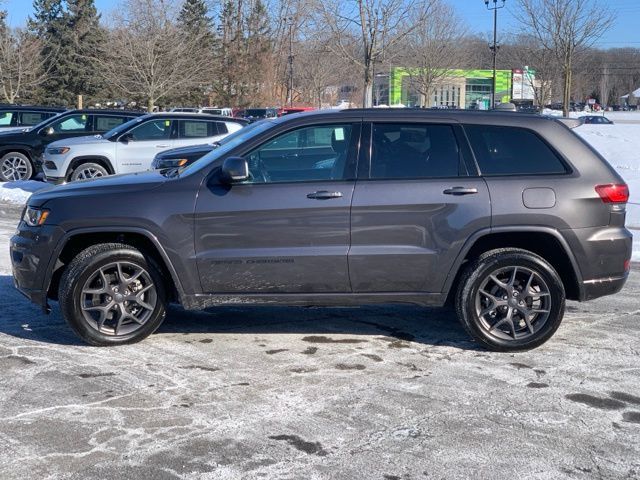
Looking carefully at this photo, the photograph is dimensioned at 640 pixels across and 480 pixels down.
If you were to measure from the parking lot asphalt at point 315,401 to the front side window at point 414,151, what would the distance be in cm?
133

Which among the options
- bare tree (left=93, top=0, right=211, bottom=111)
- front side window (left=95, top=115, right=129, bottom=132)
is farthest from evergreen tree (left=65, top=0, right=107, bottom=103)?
front side window (left=95, top=115, right=129, bottom=132)

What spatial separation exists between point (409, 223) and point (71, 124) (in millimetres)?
12978

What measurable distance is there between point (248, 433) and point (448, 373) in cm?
166

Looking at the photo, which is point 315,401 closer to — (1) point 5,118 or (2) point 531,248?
(2) point 531,248

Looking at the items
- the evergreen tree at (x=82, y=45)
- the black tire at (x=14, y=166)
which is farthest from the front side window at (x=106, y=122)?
the evergreen tree at (x=82, y=45)

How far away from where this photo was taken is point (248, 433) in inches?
174

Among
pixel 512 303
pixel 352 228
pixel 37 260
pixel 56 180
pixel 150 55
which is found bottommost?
pixel 512 303

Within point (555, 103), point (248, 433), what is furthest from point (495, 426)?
point (555, 103)

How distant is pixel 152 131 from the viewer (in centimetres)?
1505

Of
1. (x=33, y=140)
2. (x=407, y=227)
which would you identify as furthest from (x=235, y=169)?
(x=33, y=140)

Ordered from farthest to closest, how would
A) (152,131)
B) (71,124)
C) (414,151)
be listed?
1. (71,124)
2. (152,131)
3. (414,151)

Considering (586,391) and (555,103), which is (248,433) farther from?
(555,103)

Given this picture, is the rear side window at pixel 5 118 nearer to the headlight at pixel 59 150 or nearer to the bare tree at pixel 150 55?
the headlight at pixel 59 150

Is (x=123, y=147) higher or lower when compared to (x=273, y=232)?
higher
